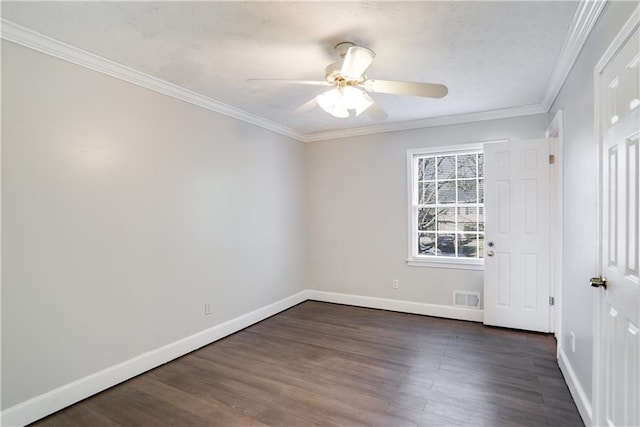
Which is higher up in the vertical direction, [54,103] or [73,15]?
[73,15]

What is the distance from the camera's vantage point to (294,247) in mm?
4781

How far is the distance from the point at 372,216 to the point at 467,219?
3.99ft

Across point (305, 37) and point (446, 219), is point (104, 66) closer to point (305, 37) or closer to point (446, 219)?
point (305, 37)

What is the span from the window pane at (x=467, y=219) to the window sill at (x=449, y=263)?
0.41 m

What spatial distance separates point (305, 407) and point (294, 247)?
267cm

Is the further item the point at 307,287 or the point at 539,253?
the point at 307,287

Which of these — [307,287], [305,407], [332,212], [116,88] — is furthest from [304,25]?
[307,287]

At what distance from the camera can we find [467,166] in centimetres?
413

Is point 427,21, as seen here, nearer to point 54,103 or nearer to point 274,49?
point 274,49

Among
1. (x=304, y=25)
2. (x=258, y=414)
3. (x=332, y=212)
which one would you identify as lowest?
(x=258, y=414)

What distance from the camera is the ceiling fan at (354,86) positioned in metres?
2.05

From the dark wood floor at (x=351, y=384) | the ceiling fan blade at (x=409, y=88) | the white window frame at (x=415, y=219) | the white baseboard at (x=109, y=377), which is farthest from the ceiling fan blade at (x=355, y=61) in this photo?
the white baseboard at (x=109, y=377)

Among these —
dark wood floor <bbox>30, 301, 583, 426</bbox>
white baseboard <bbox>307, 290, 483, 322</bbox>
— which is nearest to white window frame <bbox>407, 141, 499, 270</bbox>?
white baseboard <bbox>307, 290, 483, 322</bbox>

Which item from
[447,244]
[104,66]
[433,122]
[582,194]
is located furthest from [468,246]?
[104,66]
